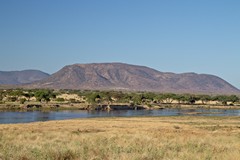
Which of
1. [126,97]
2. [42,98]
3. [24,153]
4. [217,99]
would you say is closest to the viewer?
[24,153]

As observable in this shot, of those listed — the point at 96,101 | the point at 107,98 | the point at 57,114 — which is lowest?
the point at 57,114

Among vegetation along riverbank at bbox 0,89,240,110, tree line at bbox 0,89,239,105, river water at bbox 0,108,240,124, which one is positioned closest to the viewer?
river water at bbox 0,108,240,124

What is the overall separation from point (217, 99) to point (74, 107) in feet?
242

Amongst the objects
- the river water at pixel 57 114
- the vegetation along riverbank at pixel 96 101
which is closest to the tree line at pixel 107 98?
the vegetation along riverbank at pixel 96 101

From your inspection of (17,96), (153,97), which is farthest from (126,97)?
(17,96)

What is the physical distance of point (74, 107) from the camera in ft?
340

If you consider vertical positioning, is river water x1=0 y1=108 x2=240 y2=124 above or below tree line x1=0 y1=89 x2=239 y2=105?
below

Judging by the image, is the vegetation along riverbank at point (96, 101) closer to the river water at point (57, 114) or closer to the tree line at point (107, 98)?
the tree line at point (107, 98)

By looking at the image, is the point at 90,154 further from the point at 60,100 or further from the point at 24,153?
the point at 60,100

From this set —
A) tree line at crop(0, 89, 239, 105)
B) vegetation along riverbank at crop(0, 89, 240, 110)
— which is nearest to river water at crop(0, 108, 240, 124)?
vegetation along riverbank at crop(0, 89, 240, 110)

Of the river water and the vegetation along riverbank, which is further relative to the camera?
the vegetation along riverbank

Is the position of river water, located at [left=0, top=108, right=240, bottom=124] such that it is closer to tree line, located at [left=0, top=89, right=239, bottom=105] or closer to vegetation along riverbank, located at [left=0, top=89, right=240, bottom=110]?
vegetation along riverbank, located at [left=0, top=89, right=240, bottom=110]

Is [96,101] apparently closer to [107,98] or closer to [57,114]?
[107,98]

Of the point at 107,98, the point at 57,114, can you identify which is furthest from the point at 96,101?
the point at 57,114
